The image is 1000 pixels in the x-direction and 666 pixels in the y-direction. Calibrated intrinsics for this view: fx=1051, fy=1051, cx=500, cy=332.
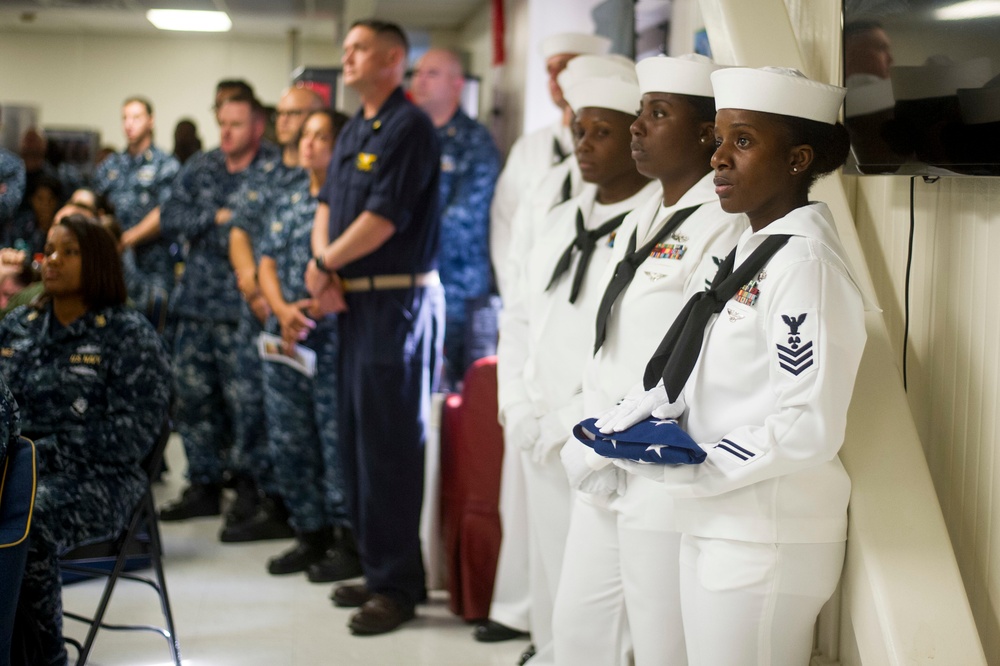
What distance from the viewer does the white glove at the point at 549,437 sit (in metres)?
2.65

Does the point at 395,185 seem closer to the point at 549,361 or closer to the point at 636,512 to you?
the point at 549,361

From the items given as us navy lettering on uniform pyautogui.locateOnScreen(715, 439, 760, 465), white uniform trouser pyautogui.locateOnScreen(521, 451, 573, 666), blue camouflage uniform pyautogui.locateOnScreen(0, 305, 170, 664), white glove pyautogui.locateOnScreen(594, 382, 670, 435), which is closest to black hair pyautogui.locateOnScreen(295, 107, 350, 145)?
blue camouflage uniform pyautogui.locateOnScreen(0, 305, 170, 664)

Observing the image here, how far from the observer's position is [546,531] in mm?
2867

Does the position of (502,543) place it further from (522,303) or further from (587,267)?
(587,267)

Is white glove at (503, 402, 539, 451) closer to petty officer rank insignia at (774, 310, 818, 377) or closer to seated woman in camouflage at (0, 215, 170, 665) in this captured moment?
seated woman in camouflage at (0, 215, 170, 665)

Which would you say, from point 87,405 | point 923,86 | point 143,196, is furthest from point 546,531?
point 143,196

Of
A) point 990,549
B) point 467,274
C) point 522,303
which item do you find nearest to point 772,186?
point 990,549

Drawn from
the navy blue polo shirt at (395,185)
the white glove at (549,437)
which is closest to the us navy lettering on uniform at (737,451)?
the white glove at (549,437)

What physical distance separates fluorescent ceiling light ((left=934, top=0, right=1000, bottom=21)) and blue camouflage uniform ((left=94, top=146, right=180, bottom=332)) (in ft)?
14.9

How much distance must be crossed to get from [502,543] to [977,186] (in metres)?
1.97

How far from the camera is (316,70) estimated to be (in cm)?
632

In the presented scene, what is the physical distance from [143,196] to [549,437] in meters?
3.86

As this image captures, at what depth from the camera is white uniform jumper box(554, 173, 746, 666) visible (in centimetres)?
208

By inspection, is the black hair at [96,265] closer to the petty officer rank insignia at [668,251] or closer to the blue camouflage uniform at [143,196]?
the petty officer rank insignia at [668,251]
